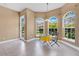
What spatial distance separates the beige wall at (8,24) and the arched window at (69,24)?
4.71m

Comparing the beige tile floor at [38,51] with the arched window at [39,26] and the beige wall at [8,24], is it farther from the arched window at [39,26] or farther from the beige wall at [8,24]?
the arched window at [39,26]

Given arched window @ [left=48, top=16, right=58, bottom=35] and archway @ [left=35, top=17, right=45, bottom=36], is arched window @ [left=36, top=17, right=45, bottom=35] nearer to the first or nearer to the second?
archway @ [left=35, top=17, right=45, bottom=36]

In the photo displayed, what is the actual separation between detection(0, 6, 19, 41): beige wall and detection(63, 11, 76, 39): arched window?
4.71 metres

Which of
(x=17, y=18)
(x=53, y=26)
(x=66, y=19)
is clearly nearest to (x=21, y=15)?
(x=17, y=18)

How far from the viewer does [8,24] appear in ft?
28.6

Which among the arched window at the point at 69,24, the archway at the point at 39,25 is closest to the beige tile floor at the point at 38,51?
the arched window at the point at 69,24

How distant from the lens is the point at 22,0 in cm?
247

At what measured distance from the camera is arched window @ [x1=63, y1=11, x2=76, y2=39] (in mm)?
7018

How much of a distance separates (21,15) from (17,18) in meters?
0.54

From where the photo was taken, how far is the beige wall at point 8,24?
7930 mm

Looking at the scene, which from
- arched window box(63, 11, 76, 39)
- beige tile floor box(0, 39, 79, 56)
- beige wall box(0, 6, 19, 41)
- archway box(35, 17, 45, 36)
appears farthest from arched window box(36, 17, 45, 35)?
beige tile floor box(0, 39, 79, 56)

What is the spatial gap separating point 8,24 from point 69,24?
515 cm

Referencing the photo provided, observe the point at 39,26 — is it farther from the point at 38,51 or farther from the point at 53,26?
the point at 38,51

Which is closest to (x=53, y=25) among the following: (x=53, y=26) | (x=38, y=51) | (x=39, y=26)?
(x=53, y=26)
